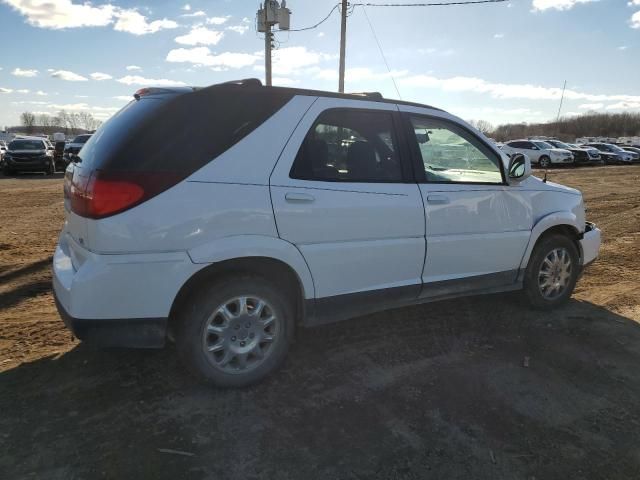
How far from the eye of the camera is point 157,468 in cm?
254

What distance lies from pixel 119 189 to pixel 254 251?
0.84 metres

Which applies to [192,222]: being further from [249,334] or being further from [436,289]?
[436,289]

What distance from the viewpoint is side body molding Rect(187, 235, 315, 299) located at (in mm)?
2957

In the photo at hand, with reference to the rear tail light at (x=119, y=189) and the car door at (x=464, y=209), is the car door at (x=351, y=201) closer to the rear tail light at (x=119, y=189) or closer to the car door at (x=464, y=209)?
the car door at (x=464, y=209)

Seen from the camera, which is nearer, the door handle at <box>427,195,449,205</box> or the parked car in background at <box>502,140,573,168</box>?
the door handle at <box>427,195,449,205</box>

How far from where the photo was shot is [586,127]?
116m

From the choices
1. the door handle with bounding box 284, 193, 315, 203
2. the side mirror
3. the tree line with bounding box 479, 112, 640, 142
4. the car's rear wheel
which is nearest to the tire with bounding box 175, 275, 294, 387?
the door handle with bounding box 284, 193, 315, 203

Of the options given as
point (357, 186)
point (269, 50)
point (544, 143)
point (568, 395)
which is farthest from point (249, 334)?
point (544, 143)

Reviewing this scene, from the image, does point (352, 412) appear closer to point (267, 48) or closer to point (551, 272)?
point (551, 272)

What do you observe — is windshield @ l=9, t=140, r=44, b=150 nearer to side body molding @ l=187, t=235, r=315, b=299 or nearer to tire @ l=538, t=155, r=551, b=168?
side body molding @ l=187, t=235, r=315, b=299

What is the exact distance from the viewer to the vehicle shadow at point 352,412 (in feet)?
8.61

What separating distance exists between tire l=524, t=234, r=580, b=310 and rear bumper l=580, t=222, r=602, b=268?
0.37ft

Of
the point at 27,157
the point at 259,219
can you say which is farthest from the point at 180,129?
the point at 27,157

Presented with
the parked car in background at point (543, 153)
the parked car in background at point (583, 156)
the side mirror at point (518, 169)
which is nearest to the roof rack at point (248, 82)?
the side mirror at point (518, 169)
